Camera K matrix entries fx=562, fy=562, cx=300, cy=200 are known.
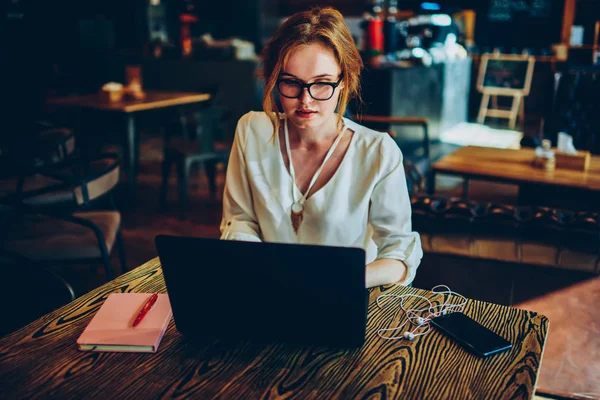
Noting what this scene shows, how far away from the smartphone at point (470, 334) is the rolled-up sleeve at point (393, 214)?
0.82ft

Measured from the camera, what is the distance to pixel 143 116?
19.4ft

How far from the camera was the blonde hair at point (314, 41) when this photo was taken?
1372 mm

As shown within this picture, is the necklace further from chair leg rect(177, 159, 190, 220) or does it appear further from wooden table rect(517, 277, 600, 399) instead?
chair leg rect(177, 159, 190, 220)

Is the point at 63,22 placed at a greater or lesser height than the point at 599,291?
greater

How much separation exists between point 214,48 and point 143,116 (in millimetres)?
1704

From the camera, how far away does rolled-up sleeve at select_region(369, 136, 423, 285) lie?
1.42m

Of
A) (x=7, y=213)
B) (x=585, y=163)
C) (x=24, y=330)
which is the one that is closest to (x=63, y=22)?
(x=7, y=213)

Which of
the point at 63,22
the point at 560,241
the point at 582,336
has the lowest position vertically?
the point at 582,336

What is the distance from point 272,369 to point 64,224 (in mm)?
1909

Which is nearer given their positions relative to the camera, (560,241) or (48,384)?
(48,384)

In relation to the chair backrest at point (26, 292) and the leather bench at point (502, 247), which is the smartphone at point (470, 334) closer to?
the leather bench at point (502, 247)

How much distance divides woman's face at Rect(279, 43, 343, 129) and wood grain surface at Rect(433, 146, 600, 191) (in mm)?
1868

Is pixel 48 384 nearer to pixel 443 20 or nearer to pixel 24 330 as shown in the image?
pixel 24 330

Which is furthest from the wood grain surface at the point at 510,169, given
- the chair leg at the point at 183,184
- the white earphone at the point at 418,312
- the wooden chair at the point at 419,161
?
the chair leg at the point at 183,184
